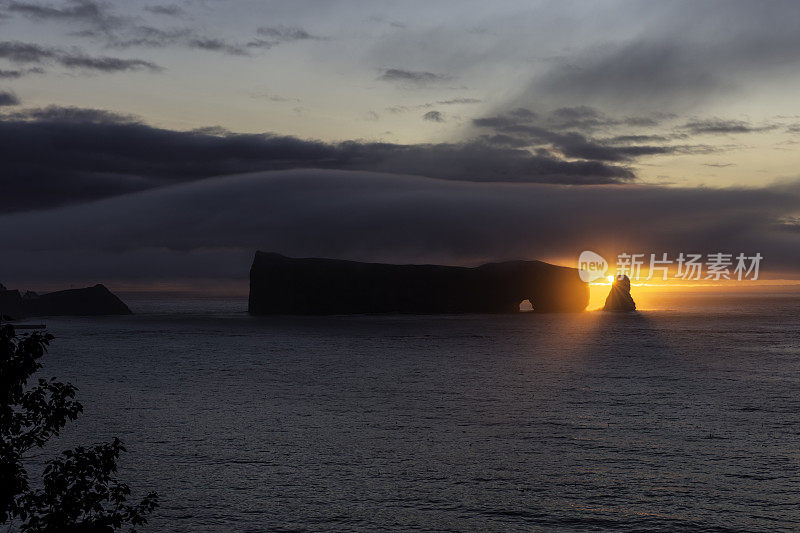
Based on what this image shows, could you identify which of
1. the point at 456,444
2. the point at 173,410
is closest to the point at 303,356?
the point at 173,410

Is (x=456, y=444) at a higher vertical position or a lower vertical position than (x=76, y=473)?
lower

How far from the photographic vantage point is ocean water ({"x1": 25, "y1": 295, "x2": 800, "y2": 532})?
2225 cm

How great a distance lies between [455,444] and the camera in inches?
1266

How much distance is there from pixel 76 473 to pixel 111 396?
139 ft

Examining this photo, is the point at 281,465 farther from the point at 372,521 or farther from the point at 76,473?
the point at 76,473

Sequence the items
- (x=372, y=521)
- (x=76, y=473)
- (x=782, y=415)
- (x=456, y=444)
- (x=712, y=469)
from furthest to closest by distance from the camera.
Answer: (x=782, y=415) → (x=456, y=444) → (x=712, y=469) → (x=372, y=521) → (x=76, y=473)

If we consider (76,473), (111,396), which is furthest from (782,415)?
(111,396)

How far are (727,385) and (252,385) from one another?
123 ft

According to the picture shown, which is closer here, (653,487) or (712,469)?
(653,487)

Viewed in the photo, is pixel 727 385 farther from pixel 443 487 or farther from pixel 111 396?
pixel 111 396

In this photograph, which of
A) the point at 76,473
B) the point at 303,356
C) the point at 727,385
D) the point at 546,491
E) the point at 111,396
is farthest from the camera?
the point at 303,356

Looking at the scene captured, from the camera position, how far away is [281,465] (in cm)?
2867

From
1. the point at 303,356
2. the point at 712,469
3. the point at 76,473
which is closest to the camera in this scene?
the point at 76,473

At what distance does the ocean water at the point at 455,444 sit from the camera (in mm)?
22250
